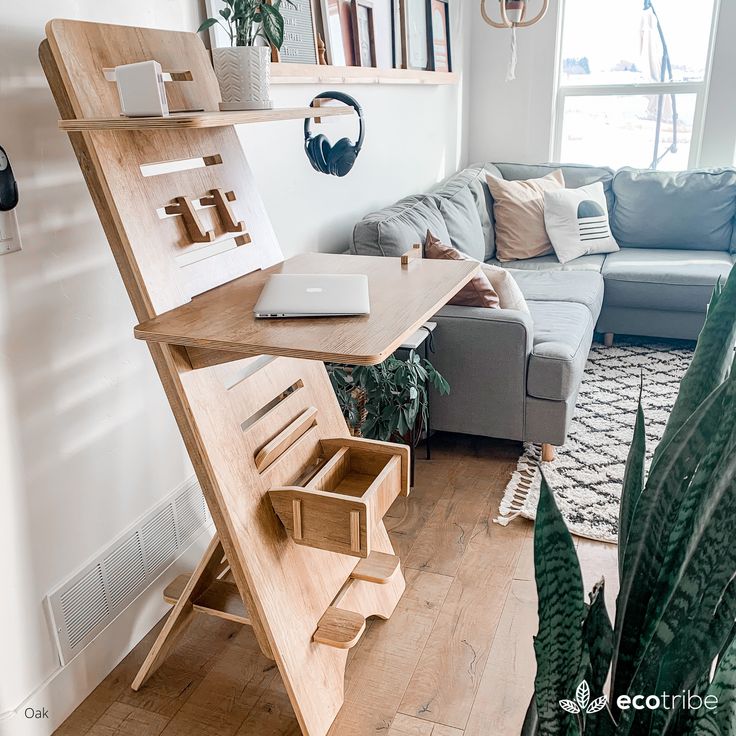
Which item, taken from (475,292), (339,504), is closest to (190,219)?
(339,504)

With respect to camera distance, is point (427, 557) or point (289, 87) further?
point (289, 87)

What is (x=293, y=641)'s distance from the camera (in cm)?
153

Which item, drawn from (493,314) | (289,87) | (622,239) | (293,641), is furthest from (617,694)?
(622,239)

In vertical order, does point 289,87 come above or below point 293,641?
above

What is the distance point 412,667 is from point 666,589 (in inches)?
42.8

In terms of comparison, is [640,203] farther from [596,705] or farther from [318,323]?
[596,705]

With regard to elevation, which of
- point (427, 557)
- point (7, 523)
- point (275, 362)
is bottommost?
point (427, 557)

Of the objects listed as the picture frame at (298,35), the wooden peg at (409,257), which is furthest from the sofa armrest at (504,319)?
the picture frame at (298,35)

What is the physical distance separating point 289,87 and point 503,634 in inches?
69.5

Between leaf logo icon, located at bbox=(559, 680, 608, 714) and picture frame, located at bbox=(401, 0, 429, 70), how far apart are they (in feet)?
9.73

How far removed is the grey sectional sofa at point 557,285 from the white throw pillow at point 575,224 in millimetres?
74

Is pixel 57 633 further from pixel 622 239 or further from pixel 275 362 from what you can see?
pixel 622 239

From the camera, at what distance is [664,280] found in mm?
3596

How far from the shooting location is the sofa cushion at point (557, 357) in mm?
2543
